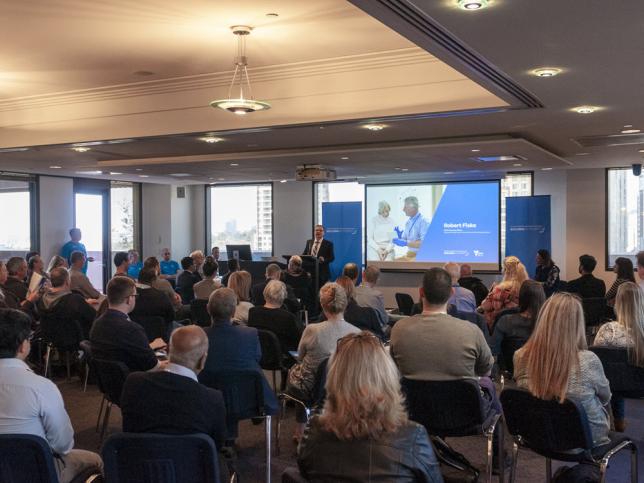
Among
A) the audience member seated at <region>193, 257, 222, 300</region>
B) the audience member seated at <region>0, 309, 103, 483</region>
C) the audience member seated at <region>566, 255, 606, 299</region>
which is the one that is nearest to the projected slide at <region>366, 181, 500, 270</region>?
the audience member seated at <region>566, 255, 606, 299</region>

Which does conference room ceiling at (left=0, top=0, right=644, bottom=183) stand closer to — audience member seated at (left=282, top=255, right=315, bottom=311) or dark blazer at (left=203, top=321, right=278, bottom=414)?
audience member seated at (left=282, top=255, right=315, bottom=311)

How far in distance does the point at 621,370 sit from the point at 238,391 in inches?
109

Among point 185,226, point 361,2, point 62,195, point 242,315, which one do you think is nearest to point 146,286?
point 242,315

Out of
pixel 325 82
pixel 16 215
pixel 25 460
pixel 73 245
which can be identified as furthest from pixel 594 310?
pixel 16 215

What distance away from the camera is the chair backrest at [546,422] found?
3160 millimetres

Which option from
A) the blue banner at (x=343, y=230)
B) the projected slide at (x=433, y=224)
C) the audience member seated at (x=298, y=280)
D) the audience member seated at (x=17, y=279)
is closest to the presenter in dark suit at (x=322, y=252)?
the blue banner at (x=343, y=230)

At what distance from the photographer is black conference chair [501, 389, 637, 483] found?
10.4ft

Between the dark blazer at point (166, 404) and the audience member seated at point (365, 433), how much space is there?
0.92 metres

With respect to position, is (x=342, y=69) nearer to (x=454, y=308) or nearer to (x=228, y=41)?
(x=228, y=41)

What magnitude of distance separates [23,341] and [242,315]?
3.30 meters

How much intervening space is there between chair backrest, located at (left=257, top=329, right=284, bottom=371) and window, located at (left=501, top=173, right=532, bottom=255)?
889 cm

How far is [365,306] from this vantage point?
6660 mm

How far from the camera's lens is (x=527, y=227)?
12727 millimetres

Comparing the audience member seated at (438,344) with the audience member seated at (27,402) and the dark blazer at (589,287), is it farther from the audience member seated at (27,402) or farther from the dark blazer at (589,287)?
the dark blazer at (589,287)
